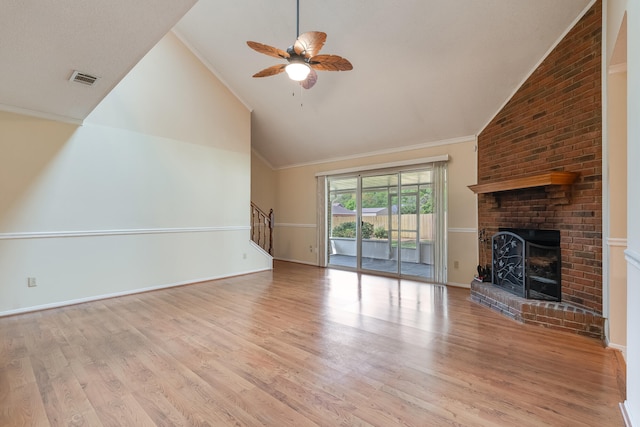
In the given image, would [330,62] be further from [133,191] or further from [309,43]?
[133,191]

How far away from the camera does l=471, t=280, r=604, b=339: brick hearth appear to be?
2904 millimetres

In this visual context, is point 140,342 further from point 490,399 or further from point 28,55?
point 490,399

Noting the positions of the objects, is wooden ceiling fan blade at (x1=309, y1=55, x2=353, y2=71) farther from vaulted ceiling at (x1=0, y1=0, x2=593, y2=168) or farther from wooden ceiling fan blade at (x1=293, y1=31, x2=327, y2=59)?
vaulted ceiling at (x1=0, y1=0, x2=593, y2=168)

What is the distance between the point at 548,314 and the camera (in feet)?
10.4

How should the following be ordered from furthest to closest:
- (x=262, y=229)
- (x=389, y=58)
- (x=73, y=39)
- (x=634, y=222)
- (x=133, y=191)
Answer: (x=262, y=229) < (x=133, y=191) < (x=389, y=58) < (x=73, y=39) < (x=634, y=222)

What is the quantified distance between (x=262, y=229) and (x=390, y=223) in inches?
134

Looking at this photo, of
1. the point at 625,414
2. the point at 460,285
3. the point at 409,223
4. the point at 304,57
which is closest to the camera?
the point at 625,414

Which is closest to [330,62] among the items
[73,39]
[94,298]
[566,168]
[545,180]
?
[73,39]

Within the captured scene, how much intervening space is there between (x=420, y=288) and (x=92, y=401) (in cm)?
447

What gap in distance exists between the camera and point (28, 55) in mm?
2375

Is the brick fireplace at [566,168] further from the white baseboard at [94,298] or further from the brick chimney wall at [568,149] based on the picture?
the white baseboard at [94,298]

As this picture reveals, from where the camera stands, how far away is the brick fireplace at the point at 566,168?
294cm

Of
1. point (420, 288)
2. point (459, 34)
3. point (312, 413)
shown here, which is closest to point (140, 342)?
point (312, 413)

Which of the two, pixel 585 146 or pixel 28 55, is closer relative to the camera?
pixel 28 55
